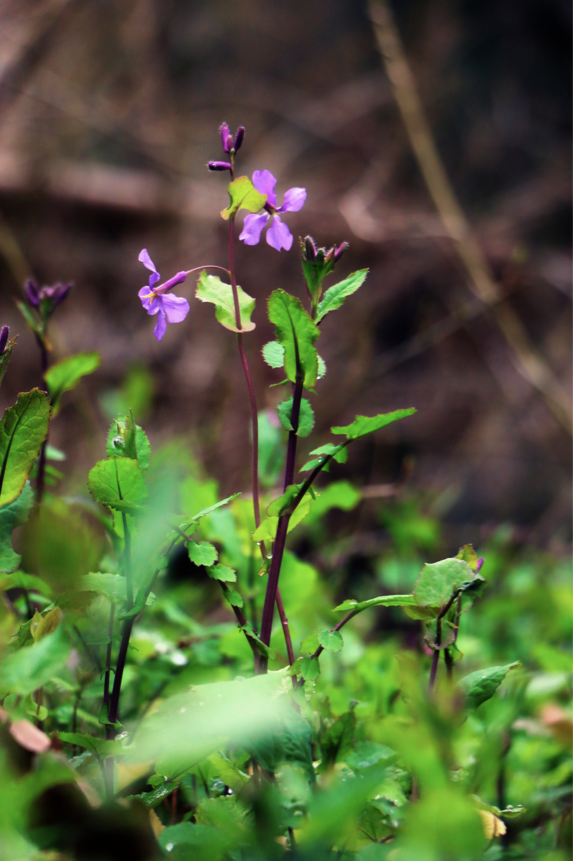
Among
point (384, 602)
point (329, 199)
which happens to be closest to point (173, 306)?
point (384, 602)

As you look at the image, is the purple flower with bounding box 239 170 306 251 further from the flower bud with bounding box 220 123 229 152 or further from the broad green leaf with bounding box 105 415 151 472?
the broad green leaf with bounding box 105 415 151 472

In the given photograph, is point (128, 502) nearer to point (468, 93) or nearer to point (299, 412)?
point (299, 412)

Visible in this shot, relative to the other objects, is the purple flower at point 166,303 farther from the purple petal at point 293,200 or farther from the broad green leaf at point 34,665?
the broad green leaf at point 34,665

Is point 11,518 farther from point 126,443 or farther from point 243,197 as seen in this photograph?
point 243,197

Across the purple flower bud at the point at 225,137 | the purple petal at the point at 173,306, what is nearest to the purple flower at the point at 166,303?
the purple petal at the point at 173,306

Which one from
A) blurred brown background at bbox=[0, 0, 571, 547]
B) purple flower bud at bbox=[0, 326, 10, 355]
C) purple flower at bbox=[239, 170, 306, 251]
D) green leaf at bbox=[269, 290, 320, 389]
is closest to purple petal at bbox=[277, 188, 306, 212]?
purple flower at bbox=[239, 170, 306, 251]

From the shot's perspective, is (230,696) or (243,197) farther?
(243,197)

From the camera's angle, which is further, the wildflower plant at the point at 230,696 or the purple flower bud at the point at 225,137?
the purple flower bud at the point at 225,137
